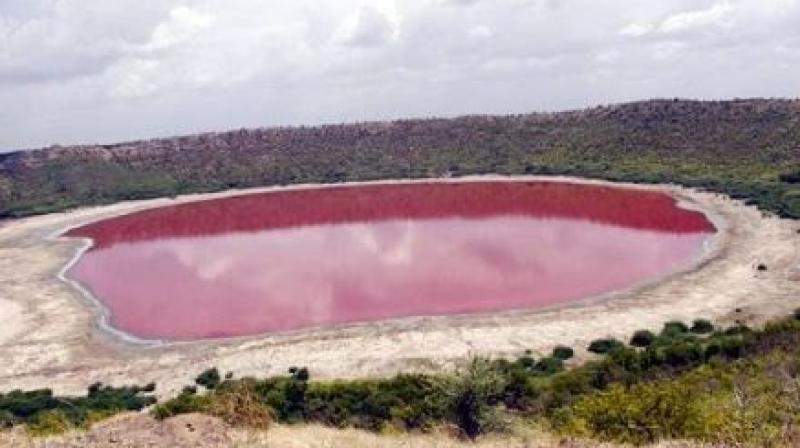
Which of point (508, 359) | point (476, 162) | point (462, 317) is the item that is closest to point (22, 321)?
point (462, 317)

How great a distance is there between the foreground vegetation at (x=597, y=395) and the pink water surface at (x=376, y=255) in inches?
431

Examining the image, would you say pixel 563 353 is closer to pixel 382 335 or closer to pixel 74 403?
pixel 382 335

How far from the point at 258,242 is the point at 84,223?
96.7 ft

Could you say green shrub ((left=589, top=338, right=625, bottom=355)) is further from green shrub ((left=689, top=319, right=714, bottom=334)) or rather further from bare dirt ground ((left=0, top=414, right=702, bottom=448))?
bare dirt ground ((left=0, top=414, right=702, bottom=448))

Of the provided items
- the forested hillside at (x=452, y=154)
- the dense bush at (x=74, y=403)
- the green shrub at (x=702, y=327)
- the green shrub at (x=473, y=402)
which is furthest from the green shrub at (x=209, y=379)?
the forested hillside at (x=452, y=154)

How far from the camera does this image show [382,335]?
3881 cm

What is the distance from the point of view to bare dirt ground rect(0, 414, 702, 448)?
14062 millimetres

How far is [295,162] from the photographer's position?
12319 cm

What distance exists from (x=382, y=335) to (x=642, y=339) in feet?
37.4

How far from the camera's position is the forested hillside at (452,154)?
91938 millimetres

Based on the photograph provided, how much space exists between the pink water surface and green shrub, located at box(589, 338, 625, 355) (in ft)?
28.7

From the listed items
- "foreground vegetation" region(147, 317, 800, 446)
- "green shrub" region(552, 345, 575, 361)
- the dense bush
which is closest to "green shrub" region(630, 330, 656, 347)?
"foreground vegetation" region(147, 317, 800, 446)

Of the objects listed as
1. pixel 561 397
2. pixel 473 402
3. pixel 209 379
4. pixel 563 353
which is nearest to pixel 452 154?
pixel 563 353

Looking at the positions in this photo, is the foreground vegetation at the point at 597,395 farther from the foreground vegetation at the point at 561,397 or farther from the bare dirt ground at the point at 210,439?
the bare dirt ground at the point at 210,439
